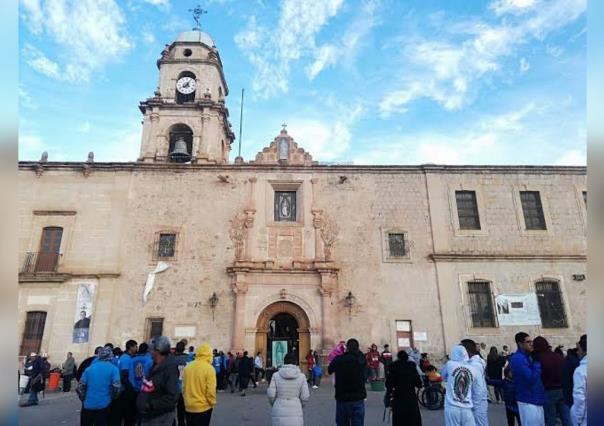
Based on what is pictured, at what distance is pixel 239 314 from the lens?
55.4ft

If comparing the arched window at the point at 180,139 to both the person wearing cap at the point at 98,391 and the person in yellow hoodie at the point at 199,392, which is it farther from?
the person in yellow hoodie at the point at 199,392

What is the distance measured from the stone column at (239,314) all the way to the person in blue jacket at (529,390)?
1256 centimetres

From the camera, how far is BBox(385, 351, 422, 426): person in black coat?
5836mm

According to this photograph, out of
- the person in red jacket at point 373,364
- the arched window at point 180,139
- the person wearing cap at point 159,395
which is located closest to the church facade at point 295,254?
the person in red jacket at point 373,364

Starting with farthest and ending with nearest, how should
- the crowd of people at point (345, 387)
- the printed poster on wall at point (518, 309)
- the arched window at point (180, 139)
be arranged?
the arched window at point (180, 139), the printed poster on wall at point (518, 309), the crowd of people at point (345, 387)

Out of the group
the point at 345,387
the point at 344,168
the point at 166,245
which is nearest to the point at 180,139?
the point at 166,245

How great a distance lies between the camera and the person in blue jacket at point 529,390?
5.38 m

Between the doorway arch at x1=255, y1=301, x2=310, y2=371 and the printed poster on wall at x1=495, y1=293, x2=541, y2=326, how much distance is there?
8555mm

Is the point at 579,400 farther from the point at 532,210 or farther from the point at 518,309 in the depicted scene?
the point at 532,210

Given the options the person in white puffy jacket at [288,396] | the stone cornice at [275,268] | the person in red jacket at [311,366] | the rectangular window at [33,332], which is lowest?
the person in red jacket at [311,366]

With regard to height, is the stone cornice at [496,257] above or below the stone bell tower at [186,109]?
below

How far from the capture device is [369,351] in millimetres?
16047

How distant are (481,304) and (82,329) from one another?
1734cm

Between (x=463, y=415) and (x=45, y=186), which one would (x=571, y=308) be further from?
(x=45, y=186)
